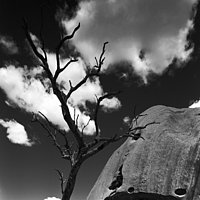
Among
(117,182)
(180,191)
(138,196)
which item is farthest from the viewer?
(117,182)

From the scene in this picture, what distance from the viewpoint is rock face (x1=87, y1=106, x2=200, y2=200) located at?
40.7ft

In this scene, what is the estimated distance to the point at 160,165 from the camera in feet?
44.4

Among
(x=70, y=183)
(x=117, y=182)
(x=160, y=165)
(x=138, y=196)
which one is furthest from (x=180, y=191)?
(x=70, y=183)

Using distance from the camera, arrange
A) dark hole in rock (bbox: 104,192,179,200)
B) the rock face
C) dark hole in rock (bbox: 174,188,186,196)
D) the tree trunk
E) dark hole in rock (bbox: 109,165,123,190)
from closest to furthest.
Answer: the tree trunk, dark hole in rock (bbox: 174,188,186,196), the rock face, dark hole in rock (bbox: 104,192,179,200), dark hole in rock (bbox: 109,165,123,190)

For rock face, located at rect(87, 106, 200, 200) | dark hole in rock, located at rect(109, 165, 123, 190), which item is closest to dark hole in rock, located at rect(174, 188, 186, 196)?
rock face, located at rect(87, 106, 200, 200)

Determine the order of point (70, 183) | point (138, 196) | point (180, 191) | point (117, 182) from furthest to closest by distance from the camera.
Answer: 1. point (117, 182)
2. point (138, 196)
3. point (180, 191)
4. point (70, 183)

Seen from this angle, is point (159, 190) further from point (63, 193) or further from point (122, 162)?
point (63, 193)

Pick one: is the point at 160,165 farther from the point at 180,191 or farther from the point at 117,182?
the point at 117,182

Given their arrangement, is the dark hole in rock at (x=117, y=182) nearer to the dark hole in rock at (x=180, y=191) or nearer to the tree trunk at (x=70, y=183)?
the dark hole in rock at (x=180, y=191)

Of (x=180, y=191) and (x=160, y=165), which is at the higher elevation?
(x=160, y=165)

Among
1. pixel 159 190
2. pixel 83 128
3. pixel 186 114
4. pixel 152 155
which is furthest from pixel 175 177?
pixel 83 128

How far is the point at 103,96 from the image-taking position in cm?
625

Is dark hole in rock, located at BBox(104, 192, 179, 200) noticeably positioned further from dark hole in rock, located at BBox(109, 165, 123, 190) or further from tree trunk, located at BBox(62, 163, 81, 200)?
tree trunk, located at BBox(62, 163, 81, 200)

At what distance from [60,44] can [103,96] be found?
150 cm
